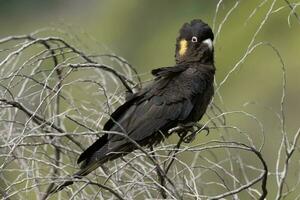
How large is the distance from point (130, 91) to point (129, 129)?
0.49 feet

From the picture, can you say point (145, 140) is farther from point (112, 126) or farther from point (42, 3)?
point (42, 3)

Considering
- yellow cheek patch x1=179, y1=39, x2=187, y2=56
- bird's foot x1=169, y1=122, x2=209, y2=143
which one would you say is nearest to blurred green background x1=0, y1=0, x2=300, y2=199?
yellow cheek patch x1=179, y1=39, x2=187, y2=56

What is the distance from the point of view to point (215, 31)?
6957 millimetres

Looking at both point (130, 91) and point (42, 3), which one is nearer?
point (130, 91)

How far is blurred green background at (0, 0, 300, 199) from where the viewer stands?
9.23 meters

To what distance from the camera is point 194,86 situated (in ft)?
12.4

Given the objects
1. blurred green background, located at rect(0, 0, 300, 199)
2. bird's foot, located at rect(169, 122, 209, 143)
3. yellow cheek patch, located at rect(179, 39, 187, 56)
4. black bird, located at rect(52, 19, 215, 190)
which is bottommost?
blurred green background, located at rect(0, 0, 300, 199)

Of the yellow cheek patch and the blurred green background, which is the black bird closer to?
the yellow cheek patch

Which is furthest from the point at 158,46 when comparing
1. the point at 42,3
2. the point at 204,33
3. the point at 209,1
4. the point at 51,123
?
the point at 51,123

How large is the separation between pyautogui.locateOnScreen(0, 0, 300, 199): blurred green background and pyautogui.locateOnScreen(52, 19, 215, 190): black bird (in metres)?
3.02

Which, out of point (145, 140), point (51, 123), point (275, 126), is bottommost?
point (275, 126)

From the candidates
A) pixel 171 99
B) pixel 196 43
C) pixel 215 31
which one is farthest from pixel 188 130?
pixel 215 31

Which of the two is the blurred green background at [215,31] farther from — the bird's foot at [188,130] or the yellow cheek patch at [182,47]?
the bird's foot at [188,130]

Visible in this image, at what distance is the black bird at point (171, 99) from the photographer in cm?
360
